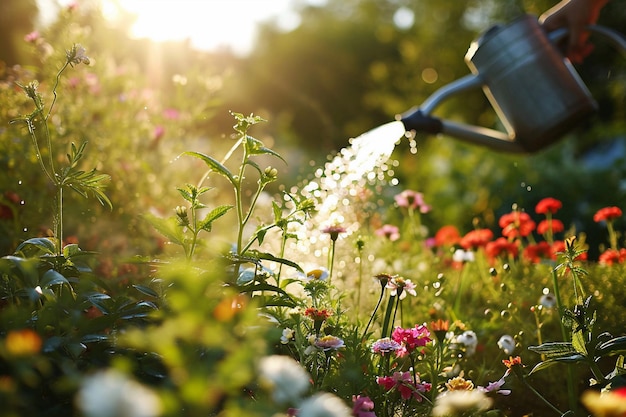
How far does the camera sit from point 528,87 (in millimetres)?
1979

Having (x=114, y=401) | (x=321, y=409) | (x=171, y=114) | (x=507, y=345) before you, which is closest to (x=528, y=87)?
(x=507, y=345)

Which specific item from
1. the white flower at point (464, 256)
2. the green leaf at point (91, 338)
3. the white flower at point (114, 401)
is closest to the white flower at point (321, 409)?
the white flower at point (114, 401)

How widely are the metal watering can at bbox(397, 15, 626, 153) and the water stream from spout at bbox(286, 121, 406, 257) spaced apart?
0.14 meters

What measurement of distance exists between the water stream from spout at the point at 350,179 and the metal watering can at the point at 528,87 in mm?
141

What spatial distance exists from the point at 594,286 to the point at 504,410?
460mm

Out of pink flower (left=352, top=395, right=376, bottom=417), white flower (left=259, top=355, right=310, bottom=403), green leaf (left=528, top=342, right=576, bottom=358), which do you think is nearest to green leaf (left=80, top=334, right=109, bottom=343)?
pink flower (left=352, top=395, right=376, bottom=417)

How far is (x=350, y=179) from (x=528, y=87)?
691mm

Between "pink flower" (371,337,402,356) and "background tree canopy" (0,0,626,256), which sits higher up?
"background tree canopy" (0,0,626,256)

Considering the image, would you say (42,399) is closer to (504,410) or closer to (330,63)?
(504,410)

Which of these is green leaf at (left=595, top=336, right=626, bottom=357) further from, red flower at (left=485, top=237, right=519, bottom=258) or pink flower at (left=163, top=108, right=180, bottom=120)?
pink flower at (left=163, top=108, right=180, bottom=120)

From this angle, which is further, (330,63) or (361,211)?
(330,63)

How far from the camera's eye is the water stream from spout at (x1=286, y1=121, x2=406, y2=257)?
1674 millimetres

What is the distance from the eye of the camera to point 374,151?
1.79 metres

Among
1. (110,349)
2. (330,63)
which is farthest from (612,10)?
(330,63)
